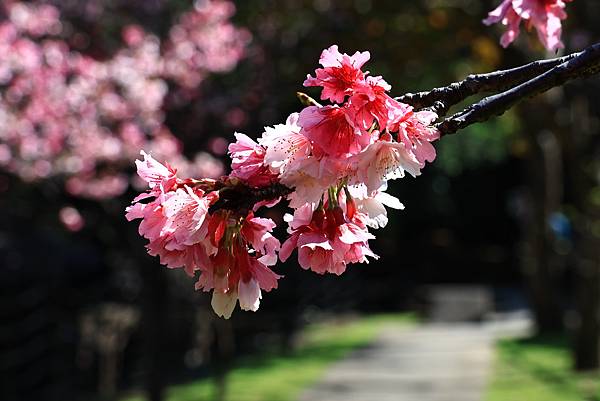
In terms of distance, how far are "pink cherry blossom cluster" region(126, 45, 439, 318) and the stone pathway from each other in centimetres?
978

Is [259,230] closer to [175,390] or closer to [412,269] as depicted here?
[175,390]

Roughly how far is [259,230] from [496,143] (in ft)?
93.1

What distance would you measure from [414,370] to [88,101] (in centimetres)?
677

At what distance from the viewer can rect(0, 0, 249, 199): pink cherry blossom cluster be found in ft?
30.3

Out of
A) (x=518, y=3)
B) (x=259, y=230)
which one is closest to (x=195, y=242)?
(x=259, y=230)

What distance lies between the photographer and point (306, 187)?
6.09ft

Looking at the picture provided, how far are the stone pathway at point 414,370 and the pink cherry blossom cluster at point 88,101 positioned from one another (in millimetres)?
3524

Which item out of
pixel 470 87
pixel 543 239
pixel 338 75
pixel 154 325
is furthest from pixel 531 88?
pixel 543 239

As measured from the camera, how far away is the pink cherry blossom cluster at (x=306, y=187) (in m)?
1.83

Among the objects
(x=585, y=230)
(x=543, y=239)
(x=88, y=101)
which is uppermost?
(x=88, y=101)

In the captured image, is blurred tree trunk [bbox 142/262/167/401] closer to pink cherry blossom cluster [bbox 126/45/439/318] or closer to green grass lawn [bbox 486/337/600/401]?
green grass lawn [bbox 486/337/600/401]

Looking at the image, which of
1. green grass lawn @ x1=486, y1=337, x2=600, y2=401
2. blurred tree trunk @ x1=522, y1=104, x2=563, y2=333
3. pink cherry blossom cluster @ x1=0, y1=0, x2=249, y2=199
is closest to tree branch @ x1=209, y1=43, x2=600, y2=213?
pink cherry blossom cluster @ x1=0, y1=0, x2=249, y2=199

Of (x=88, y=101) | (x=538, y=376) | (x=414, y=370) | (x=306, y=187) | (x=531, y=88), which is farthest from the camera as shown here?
(x=414, y=370)

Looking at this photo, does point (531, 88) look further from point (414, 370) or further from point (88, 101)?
point (414, 370)
